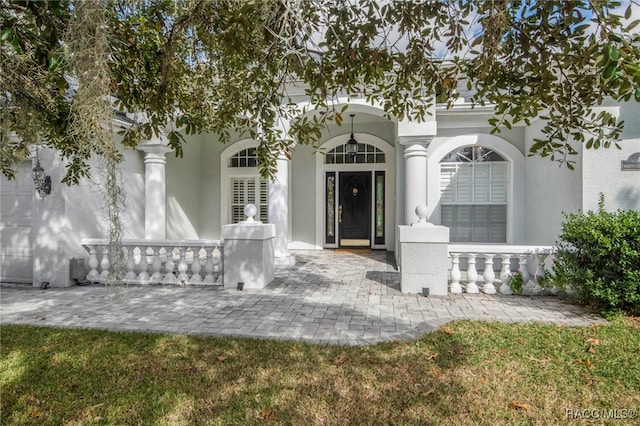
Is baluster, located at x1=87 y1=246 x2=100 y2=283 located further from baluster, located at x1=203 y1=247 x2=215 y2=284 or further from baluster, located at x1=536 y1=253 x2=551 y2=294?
baluster, located at x1=536 y1=253 x2=551 y2=294

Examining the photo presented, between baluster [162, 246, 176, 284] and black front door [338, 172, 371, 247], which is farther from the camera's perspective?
black front door [338, 172, 371, 247]

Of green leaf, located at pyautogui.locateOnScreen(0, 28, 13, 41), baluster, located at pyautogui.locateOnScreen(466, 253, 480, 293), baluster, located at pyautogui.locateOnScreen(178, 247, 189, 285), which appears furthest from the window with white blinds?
green leaf, located at pyautogui.locateOnScreen(0, 28, 13, 41)

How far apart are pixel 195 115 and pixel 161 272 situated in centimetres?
465

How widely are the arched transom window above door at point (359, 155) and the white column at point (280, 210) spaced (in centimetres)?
349

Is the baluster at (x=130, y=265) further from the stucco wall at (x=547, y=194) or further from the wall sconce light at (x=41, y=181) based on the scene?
the stucco wall at (x=547, y=194)

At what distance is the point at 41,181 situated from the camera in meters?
6.69

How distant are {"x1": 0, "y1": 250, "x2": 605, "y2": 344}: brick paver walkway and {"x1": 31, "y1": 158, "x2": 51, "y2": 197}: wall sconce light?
1.92 m

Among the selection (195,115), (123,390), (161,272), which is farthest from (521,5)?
(161,272)

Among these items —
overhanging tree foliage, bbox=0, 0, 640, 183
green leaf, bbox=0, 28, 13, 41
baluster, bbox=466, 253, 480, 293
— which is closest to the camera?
green leaf, bbox=0, 28, 13, 41

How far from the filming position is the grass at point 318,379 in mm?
2742

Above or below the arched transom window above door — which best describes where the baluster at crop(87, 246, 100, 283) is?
below

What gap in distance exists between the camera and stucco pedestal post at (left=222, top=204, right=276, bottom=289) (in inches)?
260

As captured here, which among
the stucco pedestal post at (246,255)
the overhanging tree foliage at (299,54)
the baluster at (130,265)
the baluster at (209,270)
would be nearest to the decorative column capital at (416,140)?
the stucco pedestal post at (246,255)

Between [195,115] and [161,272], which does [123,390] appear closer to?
[195,115]
